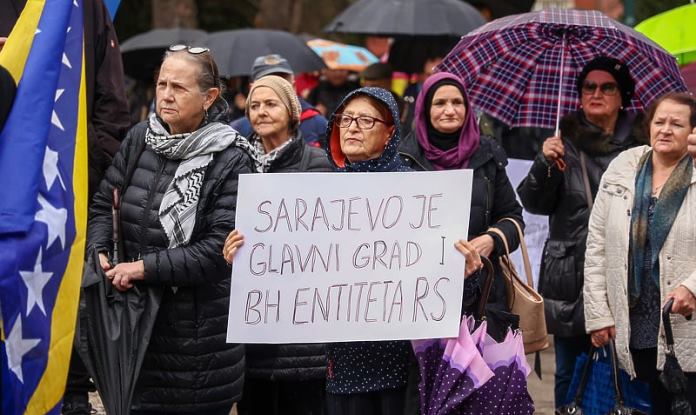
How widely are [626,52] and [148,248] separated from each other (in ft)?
10.4

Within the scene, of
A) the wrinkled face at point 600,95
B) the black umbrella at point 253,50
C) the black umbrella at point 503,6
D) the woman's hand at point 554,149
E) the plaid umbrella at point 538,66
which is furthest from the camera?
the black umbrella at point 503,6

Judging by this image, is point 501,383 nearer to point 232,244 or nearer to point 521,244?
point 521,244

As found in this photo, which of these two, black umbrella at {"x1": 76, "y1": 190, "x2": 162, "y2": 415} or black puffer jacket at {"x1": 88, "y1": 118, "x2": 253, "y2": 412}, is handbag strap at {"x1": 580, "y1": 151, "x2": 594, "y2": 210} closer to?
black puffer jacket at {"x1": 88, "y1": 118, "x2": 253, "y2": 412}

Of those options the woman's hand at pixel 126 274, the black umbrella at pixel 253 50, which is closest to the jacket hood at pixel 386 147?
the woman's hand at pixel 126 274

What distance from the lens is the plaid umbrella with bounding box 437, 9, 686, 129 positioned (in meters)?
7.44

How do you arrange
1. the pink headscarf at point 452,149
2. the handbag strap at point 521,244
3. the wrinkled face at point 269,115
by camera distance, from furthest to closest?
the wrinkled face at point 269,115
the pink headscarf at point 452,149
the handbag strap at point 521,244

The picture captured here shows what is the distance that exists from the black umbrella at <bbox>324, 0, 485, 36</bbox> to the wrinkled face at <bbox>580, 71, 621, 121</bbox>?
457cm

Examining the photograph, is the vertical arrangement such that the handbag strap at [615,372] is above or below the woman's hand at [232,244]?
below

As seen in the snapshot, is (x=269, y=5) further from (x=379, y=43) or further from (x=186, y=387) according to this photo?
(x=186, y=387)

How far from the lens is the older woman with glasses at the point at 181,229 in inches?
216

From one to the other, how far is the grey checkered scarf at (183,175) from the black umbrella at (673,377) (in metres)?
2.03

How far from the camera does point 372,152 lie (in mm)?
5543

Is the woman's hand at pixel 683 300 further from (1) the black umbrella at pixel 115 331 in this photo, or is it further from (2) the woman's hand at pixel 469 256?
(1) the black umbrella at pixel 115 331

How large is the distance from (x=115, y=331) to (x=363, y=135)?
4.03 feet
